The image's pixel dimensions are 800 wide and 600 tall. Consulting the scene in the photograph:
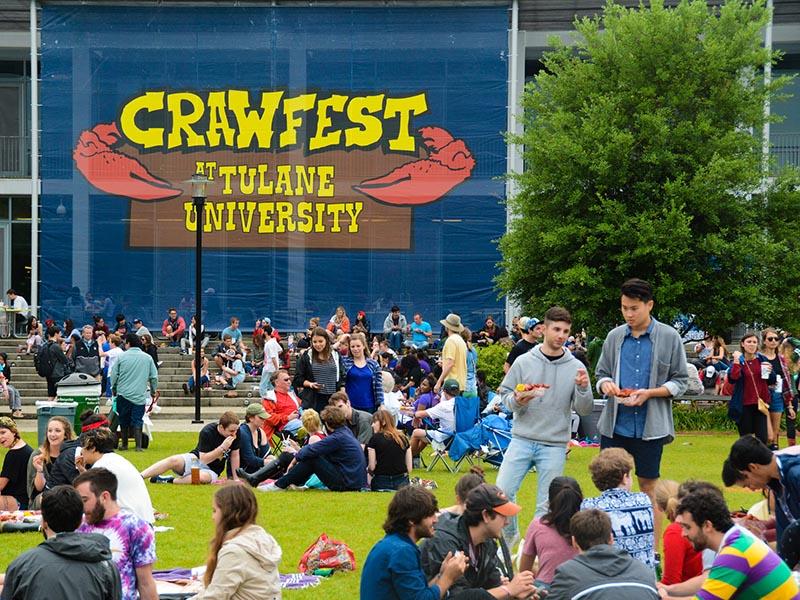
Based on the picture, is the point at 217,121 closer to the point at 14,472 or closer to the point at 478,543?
the point at 14,472

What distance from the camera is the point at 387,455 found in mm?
14289

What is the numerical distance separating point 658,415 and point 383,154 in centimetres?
2700

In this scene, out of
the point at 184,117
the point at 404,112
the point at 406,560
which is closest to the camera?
the point at 406,560

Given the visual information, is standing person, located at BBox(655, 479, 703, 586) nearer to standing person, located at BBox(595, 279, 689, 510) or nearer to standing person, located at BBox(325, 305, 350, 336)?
standing person, located at BBox(595, 279, 689, 510)

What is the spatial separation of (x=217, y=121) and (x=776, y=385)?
22.1 meters

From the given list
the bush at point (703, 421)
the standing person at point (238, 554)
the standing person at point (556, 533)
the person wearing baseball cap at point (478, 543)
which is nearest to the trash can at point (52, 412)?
the bush at point (703, 421)

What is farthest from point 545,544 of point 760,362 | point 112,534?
point 760,362

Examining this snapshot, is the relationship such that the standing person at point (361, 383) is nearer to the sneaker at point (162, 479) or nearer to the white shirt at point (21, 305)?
the sneaker at point (162, 479)

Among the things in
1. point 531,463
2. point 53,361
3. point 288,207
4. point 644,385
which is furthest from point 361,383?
point 288,207

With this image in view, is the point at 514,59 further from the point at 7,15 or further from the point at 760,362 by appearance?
the point at 760,362

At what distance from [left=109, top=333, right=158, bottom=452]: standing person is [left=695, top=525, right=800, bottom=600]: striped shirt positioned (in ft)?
46.4

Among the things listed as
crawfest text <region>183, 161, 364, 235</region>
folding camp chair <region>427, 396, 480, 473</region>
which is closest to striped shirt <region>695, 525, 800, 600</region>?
folding camp chair <region>427, 396, 480, 473</region>

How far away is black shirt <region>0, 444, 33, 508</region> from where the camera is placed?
486 inches

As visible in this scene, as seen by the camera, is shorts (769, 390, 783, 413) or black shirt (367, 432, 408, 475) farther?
shorts (769, 390, 783, 413)
